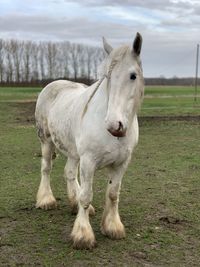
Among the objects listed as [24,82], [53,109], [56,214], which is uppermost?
[53,109]

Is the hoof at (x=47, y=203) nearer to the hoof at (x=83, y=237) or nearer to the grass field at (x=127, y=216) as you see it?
the grass field at (x=127, y=216)

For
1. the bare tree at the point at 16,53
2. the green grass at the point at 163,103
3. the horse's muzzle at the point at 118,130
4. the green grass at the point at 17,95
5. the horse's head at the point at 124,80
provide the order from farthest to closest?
1. the bare tree at the point at 16,53
2. the green grass at the point at 17,95
3. the green grass at the point at 163,103
4. the horse's head at the point at 124,80
5. the horse's muzzle at the point at 118,130

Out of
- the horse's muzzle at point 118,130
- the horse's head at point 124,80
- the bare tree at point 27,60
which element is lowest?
the bare tree at point 27,60

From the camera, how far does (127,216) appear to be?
17.7ft

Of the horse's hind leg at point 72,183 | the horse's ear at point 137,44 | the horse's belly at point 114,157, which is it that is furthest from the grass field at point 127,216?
the horse's ear at point 137,44

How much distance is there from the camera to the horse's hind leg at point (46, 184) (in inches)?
225

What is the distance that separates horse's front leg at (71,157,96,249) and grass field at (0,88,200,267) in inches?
4.0

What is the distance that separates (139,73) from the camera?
3867 mm

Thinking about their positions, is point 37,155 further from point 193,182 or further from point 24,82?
point 24,82

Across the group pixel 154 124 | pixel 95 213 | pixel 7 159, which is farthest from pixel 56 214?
pixel 154 124

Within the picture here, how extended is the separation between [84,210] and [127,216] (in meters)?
1.14

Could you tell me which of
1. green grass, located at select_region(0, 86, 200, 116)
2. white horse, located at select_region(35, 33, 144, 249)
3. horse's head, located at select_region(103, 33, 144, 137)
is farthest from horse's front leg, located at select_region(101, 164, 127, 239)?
green grass, located at select_region(0, 86, 200, 116)

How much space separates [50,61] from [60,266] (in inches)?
2792

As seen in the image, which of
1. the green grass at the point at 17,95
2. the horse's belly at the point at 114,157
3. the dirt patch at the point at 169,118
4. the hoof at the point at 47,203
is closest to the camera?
the horse's belly at the point at 114,157
